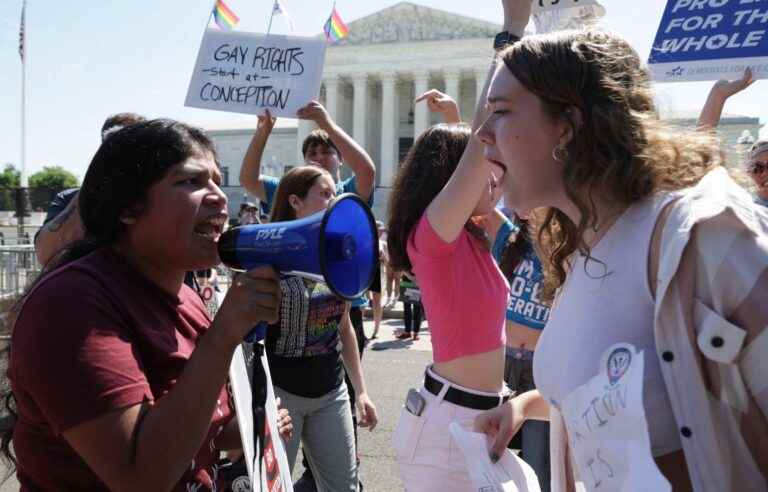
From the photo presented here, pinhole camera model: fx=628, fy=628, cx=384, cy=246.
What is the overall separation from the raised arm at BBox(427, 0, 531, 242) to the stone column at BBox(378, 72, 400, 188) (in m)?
50.5

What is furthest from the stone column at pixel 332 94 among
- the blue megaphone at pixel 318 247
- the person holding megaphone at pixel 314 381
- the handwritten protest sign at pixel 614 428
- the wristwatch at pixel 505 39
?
the handwritten protest sign at pixel 614 428

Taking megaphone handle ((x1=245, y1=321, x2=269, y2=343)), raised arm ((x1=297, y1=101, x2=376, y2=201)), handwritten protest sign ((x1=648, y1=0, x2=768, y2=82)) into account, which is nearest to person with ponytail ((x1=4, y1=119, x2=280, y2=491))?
megaphone handle ((x1=245, y1=321, x2=269, y2=343))

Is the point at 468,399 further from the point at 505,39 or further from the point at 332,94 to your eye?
the point at 332,94

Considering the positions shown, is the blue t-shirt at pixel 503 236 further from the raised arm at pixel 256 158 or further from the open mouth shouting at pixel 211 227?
the open mouth shouting at pixel 211 227

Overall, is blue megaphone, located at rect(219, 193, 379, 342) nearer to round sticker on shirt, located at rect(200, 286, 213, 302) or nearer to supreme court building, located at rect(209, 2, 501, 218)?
round sticker on shirt, located at rect(200, 286, 213, 302)

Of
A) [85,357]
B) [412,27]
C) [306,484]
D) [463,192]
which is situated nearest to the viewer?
[85,357]

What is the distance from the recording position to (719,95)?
10.5 feet

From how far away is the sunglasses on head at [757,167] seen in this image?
4223mm

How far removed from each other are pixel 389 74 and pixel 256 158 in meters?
51.0

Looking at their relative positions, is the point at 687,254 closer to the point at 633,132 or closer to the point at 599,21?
the point at 633,132

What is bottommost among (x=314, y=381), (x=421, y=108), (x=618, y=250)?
(x=314, y=381)

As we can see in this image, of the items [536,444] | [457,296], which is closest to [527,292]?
[536,444]

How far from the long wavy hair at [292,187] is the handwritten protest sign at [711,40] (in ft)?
6.61

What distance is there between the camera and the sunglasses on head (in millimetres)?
4223
